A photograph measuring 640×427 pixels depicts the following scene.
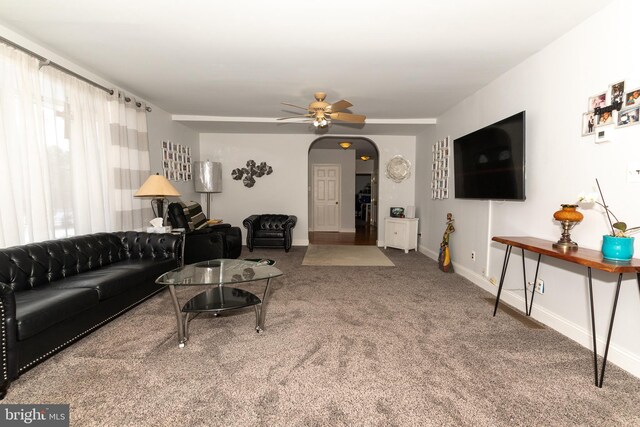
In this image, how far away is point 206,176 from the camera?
6.02 metres

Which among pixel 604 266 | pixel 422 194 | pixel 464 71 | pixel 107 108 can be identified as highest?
pixel 464 71

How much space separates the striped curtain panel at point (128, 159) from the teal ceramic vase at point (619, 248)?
4.78 meters

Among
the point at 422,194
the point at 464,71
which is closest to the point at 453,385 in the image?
the point at 464,71

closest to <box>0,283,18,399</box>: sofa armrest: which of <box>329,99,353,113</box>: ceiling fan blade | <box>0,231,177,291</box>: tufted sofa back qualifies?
<box>0,231,177,291</box>: tufted sofa back

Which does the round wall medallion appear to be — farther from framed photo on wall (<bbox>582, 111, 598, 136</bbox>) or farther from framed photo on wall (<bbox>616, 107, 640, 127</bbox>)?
framed photo on wall (<bbox>616, 107, 640, 127</bbox>)

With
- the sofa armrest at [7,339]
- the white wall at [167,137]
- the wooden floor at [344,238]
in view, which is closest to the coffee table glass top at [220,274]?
the sofa armrest at [7,339]

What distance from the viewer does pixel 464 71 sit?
340 cm

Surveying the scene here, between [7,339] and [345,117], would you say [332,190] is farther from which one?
[7,339]

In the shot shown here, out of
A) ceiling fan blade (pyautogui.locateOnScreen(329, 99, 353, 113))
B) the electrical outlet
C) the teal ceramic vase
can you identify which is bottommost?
the electrical outlet

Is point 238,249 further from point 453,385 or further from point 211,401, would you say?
point 453,385

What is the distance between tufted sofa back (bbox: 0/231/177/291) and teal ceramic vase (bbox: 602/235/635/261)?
3978 millimetres

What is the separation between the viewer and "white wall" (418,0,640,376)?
2.11 meters

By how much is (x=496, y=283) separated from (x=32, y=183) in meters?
4.85

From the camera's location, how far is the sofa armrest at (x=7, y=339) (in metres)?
1.78
